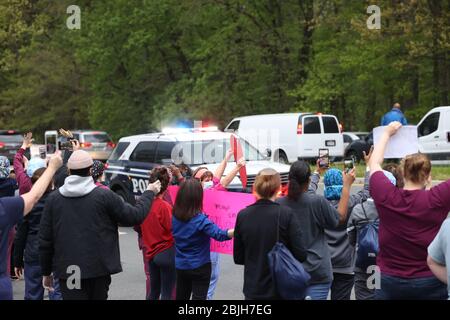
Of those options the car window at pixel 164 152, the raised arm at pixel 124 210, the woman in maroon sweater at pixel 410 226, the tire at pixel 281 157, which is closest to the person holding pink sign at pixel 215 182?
the raised arm at pixel 124 210

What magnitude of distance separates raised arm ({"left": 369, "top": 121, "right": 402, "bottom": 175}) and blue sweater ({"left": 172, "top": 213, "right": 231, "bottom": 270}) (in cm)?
183

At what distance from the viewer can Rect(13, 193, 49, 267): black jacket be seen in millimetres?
8508

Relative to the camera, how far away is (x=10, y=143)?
3431 cm

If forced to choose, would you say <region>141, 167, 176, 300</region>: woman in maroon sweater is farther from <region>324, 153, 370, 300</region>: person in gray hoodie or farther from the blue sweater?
<region>324, 153, 370, 300</region>: person in gray hoodie

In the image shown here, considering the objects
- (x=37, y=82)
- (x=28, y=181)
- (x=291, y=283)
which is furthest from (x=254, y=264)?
(x=37, y=82)

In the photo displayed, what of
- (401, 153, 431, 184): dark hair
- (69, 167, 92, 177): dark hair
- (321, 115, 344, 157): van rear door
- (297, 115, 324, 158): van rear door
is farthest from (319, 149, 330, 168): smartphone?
(321, 115, 344, 157): van rear door

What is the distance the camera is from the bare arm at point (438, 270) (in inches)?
186

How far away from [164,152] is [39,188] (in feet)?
35.4

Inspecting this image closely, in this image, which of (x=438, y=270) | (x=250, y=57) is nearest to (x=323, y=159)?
(x=438, y=270)

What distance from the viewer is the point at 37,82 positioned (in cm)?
5147

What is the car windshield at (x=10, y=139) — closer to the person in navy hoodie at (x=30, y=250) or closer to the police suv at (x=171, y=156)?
the police suv at (x=171, y=156)

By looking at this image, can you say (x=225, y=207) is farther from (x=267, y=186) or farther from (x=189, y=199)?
(x=267, y=186)

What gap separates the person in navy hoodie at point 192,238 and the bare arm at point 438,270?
2.28 metres

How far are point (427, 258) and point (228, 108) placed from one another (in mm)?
33928
